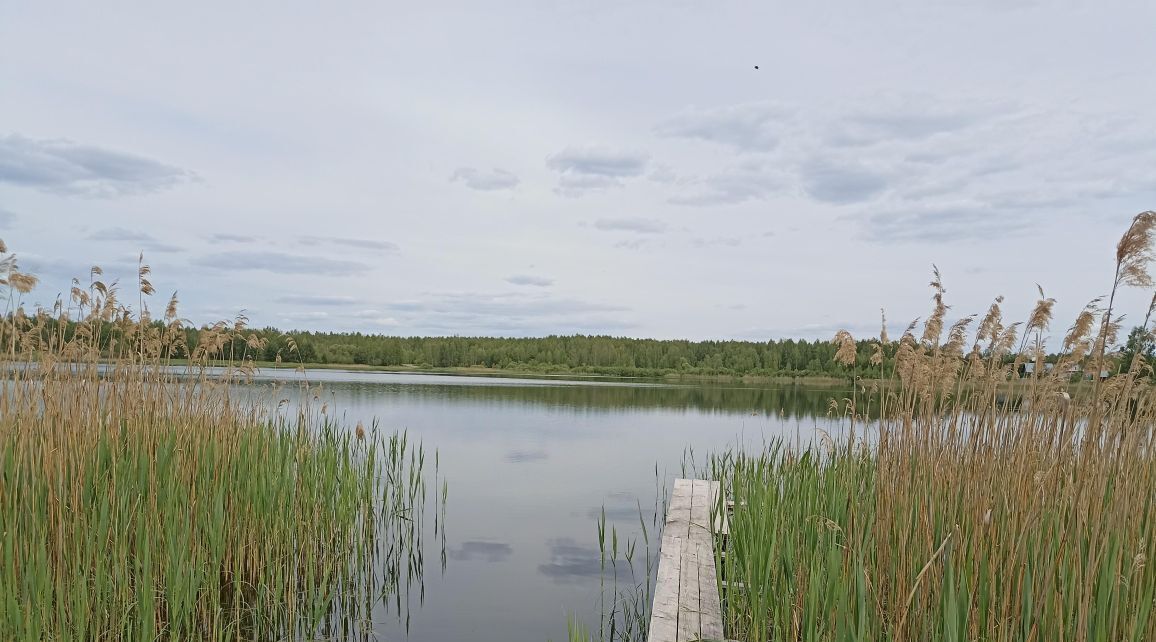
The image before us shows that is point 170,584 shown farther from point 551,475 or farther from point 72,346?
point 551,475

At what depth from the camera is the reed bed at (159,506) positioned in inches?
162

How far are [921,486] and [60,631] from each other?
4.34 m

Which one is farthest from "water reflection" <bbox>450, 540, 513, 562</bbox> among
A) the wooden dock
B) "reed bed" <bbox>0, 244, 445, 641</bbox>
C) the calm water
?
the wooden dock

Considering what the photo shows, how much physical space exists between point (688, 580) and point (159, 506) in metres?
3.78

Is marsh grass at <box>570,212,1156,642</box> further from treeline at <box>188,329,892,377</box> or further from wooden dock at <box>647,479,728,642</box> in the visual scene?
treeline at <box>188,329,892,377</box>

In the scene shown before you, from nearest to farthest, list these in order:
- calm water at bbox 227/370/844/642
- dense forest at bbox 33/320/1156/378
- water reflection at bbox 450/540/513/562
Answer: calm water at bbox 227/370/844/642, water reflection at bbox 450/540/513/562, dense forest at bbox 33/320/1156/378

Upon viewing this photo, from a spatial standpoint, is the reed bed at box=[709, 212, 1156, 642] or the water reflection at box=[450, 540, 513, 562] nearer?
the reed bed at box=[709, 212, 1156, 642]

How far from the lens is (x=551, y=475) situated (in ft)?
42.2

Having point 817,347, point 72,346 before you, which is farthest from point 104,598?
point 817,347

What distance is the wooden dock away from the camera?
4.30 m

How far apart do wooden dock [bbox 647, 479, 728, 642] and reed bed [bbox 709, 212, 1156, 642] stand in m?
0.47

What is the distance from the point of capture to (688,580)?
200 inches

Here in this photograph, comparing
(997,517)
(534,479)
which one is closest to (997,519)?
(997,517)

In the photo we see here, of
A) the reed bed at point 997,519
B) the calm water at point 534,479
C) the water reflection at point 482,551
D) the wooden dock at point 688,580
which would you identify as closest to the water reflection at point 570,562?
the calm water at point 534,479
